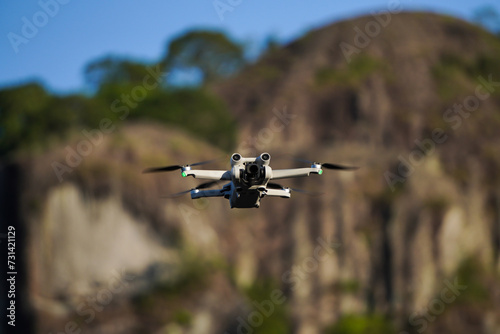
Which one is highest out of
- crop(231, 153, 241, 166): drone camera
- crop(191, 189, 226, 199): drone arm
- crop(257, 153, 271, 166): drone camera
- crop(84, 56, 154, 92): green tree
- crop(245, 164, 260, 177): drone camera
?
crop(84, 56, 154, 92): green tree

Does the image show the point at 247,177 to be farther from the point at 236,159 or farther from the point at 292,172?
the point at 292,172

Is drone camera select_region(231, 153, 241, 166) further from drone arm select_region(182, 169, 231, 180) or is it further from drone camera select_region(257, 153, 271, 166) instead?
drone arm select_region(182, 169, 231, 180)

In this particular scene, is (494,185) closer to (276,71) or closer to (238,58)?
(276,71)

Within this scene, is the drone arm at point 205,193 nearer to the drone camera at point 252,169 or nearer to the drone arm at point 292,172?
the drone arm at point 292,172

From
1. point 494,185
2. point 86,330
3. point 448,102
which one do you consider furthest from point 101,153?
point 448,102

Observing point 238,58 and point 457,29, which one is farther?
point 238,58

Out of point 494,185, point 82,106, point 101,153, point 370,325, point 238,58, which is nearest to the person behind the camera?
point 101,153

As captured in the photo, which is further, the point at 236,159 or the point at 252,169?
the point at 236,159

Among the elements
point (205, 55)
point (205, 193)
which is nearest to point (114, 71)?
point (205, 55)

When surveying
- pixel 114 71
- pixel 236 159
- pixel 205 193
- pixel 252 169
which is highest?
pixel 114 71

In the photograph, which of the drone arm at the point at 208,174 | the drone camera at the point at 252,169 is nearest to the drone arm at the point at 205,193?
the drone arm at the point at 208,174

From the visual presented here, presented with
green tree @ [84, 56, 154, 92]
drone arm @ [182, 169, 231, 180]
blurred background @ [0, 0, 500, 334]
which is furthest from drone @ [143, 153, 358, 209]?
green tree @ [84, 56, 154, 92]
